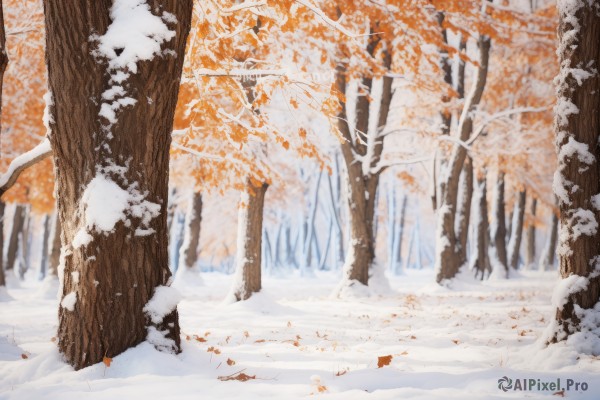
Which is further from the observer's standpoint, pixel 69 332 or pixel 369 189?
pixel 369 189

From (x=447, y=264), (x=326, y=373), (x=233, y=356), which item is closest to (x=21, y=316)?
(x=233, y=356)

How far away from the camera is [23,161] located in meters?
4.79

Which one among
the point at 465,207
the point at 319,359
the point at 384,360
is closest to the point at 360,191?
the point at 465,207

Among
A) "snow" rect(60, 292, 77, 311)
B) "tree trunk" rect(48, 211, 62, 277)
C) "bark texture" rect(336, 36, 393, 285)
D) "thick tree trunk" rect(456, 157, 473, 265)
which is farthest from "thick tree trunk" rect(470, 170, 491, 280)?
"snow" rect(60, 292, 77, 311)

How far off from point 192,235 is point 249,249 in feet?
22.8

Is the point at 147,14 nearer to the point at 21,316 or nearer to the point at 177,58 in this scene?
the point at 177,58

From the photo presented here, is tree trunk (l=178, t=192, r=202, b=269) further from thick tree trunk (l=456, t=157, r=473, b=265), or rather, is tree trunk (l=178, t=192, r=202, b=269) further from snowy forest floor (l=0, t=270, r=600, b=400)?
thick tree trunk (l=456, t=157, r=473, b=265)

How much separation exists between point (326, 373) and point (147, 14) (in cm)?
330

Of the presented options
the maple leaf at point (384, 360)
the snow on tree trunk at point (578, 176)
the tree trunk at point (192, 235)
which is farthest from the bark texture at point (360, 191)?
the maple leaf at point (384, 360)

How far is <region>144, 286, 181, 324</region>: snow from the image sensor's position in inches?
139

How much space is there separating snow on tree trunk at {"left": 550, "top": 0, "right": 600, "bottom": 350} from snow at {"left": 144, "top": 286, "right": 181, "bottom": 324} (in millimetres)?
3766

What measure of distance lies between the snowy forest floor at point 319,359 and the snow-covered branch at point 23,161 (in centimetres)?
180

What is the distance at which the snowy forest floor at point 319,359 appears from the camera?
314cm

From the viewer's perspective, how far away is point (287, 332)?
680 cm
